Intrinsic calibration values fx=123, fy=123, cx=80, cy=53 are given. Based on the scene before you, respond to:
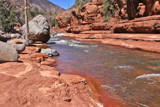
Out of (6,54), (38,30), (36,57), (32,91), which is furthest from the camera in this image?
(38,30)

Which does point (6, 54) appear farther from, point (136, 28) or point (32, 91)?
point (136, 28)

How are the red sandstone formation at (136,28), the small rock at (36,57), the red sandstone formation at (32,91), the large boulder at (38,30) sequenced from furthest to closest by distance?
1. the large boulder at (38,30)
2. the red sandstone formation at (136,28)
3. the small rock at (36,57)
4. the red sandstone formation at (32,91)

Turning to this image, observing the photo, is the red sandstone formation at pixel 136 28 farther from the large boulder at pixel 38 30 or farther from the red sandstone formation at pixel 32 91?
the red sandstone formation at pixel 32 91

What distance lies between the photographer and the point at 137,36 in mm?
12422

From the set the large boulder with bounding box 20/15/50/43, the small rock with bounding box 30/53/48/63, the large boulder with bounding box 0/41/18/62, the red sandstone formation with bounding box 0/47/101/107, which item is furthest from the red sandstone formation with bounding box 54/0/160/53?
the large boulder with bounding box 0/41/18/62

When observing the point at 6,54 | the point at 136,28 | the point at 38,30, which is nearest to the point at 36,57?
the point at 6,54

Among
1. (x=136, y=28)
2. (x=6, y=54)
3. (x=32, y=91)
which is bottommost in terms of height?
(x=32, y=91)

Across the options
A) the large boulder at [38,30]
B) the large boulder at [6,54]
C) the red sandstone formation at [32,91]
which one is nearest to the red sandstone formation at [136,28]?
the large boulder at [38,30]

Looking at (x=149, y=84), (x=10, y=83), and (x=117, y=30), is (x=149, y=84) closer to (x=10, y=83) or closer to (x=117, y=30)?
(x=10, y=83)

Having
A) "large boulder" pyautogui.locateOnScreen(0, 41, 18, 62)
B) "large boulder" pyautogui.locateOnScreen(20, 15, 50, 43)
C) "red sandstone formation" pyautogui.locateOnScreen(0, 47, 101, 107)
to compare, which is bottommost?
"red sandstone formation" pyautogui.locateOnScreen(0, 47, 101, 107)

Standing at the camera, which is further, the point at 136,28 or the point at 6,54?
the point at 136,28

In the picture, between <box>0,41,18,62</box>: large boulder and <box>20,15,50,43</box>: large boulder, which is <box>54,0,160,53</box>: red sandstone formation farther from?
<box>0,41,18,62</box>: large boulder

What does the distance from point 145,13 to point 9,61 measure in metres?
16.1

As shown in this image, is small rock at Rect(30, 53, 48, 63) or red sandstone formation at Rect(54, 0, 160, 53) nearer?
small rock at Rect(30, 53, 48, 63)
